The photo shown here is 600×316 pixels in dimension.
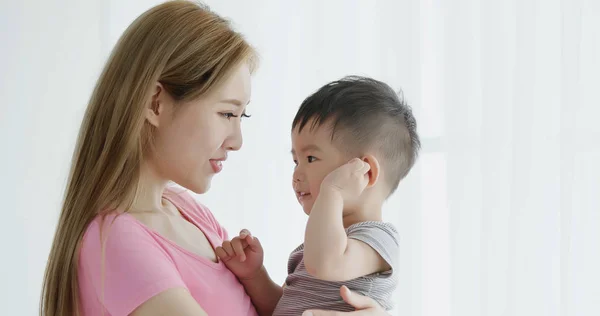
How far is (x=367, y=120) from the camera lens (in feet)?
5.04

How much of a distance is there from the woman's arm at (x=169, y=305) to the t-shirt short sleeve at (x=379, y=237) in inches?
13.2

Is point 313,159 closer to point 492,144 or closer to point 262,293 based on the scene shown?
point 262,293

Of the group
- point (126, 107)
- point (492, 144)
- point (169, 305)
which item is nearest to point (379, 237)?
point (169, 305)

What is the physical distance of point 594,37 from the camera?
2.20 meters

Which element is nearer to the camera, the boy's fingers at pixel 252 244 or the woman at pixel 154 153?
the woman at pixel 154 153

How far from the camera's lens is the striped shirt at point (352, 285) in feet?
4.75

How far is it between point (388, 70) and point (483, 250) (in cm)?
70

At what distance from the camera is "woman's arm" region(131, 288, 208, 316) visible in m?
1.31

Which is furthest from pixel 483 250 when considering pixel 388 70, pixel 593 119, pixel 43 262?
pixel 43 262

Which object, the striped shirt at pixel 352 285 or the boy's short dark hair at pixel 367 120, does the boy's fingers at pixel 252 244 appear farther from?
the boy's short dark hair at pixel 367 120

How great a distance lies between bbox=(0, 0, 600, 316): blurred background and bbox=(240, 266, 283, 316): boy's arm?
0.71 metres

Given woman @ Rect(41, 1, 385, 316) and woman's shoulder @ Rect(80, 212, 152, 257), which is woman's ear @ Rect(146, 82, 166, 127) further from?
woman's shoulder @ Rect(80, 212, 152, 257)

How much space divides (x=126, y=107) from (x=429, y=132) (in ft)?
4.37

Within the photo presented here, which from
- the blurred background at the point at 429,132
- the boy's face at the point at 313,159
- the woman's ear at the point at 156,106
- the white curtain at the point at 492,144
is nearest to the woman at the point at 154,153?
the woman's ear at the point at 156,106
